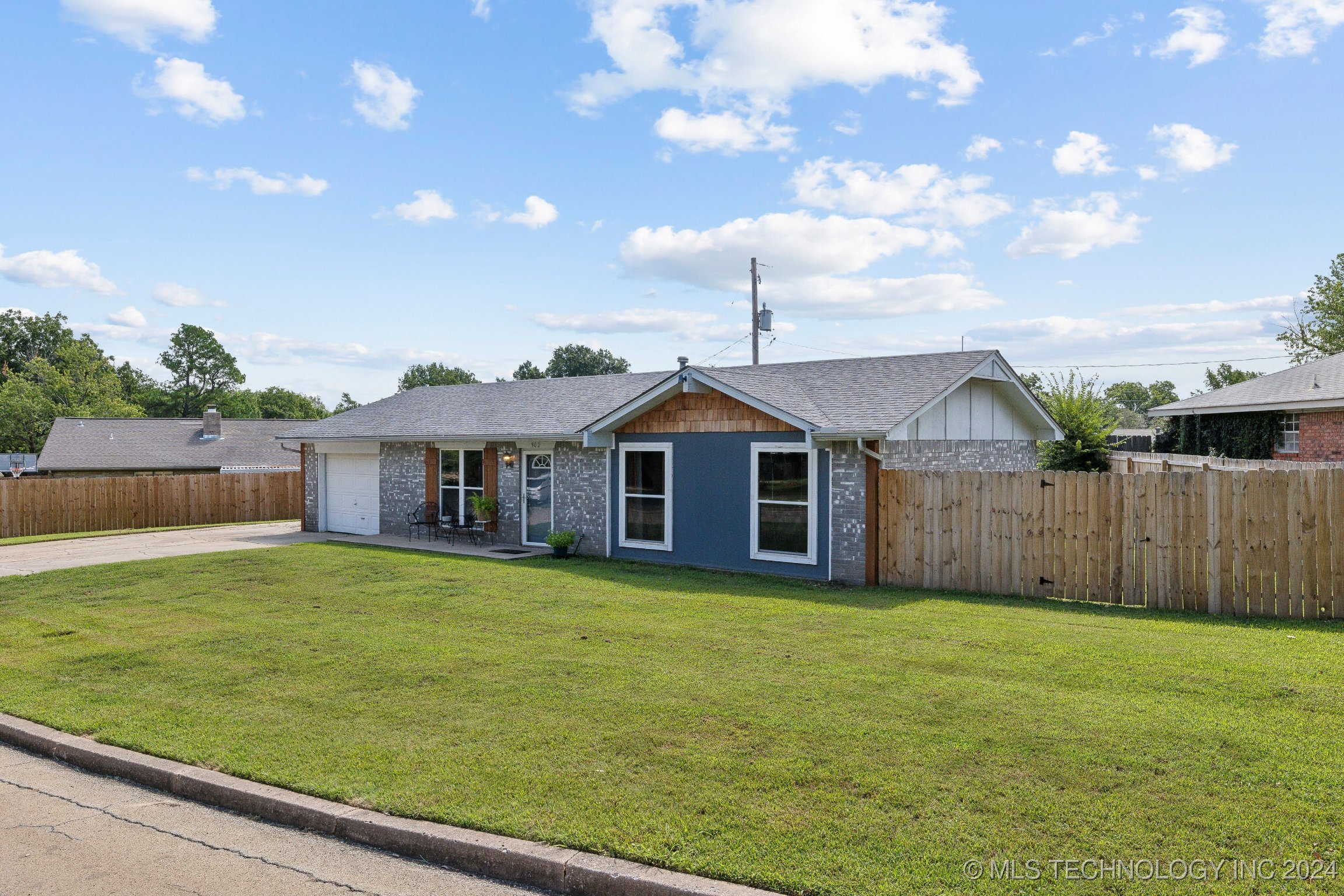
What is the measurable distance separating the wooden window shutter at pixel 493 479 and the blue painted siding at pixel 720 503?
→ 4.44 metres

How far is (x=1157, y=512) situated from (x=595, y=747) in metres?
8.48

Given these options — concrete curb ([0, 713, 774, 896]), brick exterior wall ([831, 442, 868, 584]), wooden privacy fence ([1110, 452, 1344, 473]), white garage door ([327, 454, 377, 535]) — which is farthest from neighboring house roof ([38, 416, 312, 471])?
concrete curb ([0, 713, 774, 896])

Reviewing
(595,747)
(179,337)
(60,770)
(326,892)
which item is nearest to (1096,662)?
(595,747)

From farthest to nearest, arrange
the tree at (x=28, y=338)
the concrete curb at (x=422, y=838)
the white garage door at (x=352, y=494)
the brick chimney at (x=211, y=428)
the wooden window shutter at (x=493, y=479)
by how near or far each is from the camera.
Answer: the tree at (x=28, y=338) → the brick chimney at (x=211, y=428) → the white garage door at (x=352, y=494) → the wooden window shutter at (x=493, y=479) → the concrete curb at (x=422, y=838)

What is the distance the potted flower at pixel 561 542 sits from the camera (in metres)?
16.2

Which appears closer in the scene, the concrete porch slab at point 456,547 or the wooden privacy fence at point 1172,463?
the wooden privacy fence at point 1172,463

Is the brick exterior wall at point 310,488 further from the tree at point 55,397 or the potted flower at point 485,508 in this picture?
the tree at point 55,397

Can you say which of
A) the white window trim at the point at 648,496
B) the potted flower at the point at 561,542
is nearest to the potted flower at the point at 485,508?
the potted flower at the point at 561,542

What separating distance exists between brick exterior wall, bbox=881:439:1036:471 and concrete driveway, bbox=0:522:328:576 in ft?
43.4

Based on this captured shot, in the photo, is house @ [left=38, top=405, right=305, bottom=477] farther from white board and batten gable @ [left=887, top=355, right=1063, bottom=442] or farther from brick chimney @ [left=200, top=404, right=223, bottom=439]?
white board and batten gable @ [left=887, top=355, right=1063, bottom=442]

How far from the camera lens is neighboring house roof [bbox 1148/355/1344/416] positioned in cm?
2244

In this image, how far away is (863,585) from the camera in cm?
1270

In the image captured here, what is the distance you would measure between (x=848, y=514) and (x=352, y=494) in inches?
566

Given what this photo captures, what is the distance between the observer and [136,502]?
25.1 m
